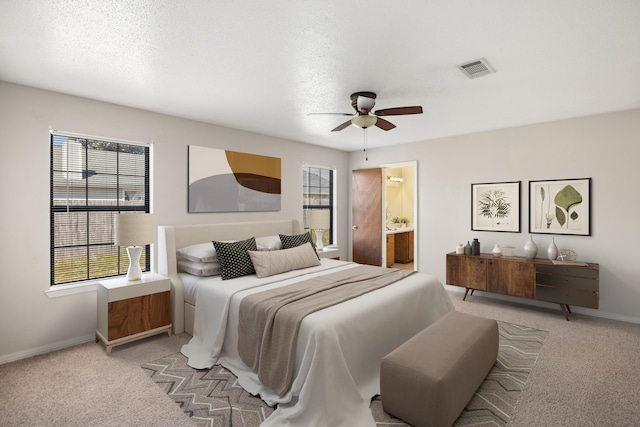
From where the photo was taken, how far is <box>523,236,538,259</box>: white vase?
4.27m

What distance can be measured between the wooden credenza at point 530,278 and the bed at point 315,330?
54.7 inches

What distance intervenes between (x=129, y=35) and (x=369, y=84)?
1919 mm

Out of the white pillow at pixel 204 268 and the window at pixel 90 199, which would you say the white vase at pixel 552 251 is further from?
the window at pixel 90 199

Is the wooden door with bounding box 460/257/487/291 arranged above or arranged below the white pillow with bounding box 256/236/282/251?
below

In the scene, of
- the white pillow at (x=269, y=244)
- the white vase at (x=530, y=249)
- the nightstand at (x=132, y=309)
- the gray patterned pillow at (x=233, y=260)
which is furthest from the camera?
the white vase at (x=530, y=249)

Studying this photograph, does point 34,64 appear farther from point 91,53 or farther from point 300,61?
point 300,61

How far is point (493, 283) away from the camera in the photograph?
4.39m

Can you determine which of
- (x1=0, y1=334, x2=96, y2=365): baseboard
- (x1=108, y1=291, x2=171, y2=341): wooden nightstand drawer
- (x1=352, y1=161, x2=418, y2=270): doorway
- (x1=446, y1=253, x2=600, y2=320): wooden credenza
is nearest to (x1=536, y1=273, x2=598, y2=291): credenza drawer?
(x1=446, y1=253, x2=600, y2=320): wooden credenza

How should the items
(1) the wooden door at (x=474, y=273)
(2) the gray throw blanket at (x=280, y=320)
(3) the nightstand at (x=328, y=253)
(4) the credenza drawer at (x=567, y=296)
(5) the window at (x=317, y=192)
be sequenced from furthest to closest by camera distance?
(5) the window at (x=317, y=192)
(3) the nightstand at (x=328, y=253)
(1) the wooden door at (x=474, y=273)
(4) the credenza drawer at (x=567, y=296)
(2) the gray throw blanket at (x=280, y=320)

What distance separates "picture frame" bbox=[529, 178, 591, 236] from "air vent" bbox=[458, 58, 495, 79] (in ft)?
8.05

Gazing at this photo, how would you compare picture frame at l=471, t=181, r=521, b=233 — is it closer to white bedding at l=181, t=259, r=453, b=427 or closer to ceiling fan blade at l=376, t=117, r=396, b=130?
white bedding at l=181, t=259, r=453, b=427

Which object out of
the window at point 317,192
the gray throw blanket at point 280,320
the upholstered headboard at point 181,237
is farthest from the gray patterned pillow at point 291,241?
the window at point 317,192

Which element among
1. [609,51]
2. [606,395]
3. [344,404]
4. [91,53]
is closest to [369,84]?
[609,51]

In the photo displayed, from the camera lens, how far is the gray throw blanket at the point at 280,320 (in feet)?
7.48
